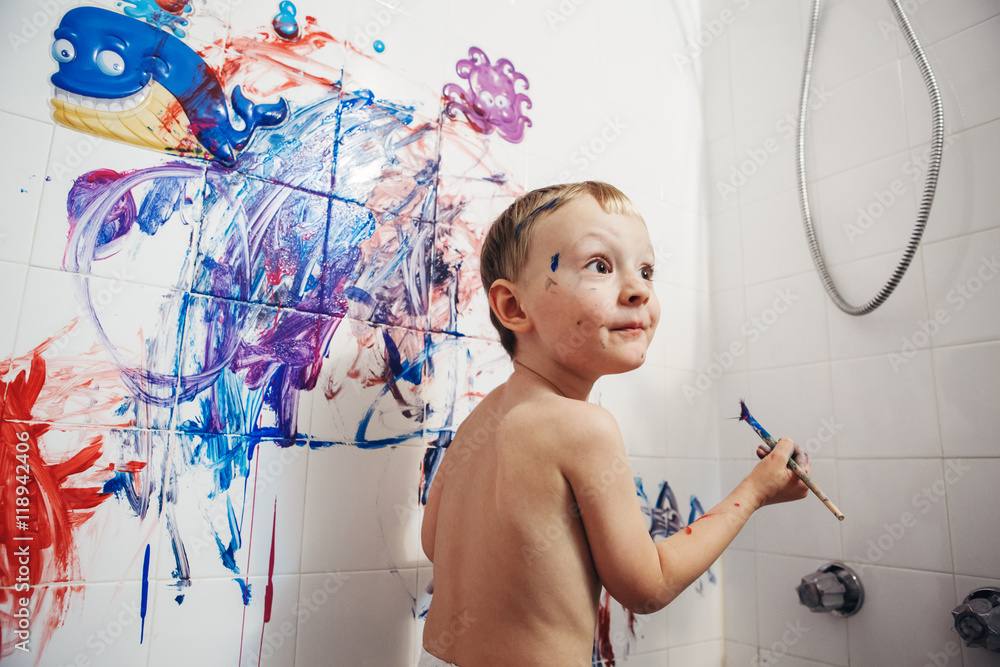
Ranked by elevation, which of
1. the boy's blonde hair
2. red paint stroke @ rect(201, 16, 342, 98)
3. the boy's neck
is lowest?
the boy's neck

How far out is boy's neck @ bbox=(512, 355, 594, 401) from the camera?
78 centimetres

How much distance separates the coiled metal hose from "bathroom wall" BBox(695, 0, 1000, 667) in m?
0.04

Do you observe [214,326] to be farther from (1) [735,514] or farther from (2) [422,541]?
(1) [735,514]

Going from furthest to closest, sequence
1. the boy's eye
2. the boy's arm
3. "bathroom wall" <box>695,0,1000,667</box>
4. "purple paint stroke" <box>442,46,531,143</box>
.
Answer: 1. "purple paint stroke" <box>442,46,531,143</box>
2. "bathroom wall" <box>695,0,1000,667</box>
3. the boy's eye
4. the boy's arm

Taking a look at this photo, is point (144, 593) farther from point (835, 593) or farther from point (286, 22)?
point (835, 593)

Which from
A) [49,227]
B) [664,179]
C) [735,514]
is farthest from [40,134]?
[664,179]

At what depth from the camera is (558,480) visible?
2.19ft

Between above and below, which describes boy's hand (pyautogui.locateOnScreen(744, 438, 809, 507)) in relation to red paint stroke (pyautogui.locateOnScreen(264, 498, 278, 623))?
above

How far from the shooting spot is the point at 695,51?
159cm

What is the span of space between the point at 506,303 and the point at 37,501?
623 mm

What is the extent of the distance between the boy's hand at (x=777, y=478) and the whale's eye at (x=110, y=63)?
→ 100cm

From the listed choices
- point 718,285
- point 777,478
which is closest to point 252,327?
point 777,478

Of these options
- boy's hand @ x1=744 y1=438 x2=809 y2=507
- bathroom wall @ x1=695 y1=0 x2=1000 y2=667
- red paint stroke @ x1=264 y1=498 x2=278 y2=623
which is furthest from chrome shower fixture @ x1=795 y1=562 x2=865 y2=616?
red paint stroke @ x1=264 y1=498 x2=278 y2=623

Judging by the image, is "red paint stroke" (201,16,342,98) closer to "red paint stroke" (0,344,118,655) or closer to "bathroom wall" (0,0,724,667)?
"bathroom wall" (0,0,724,667)
